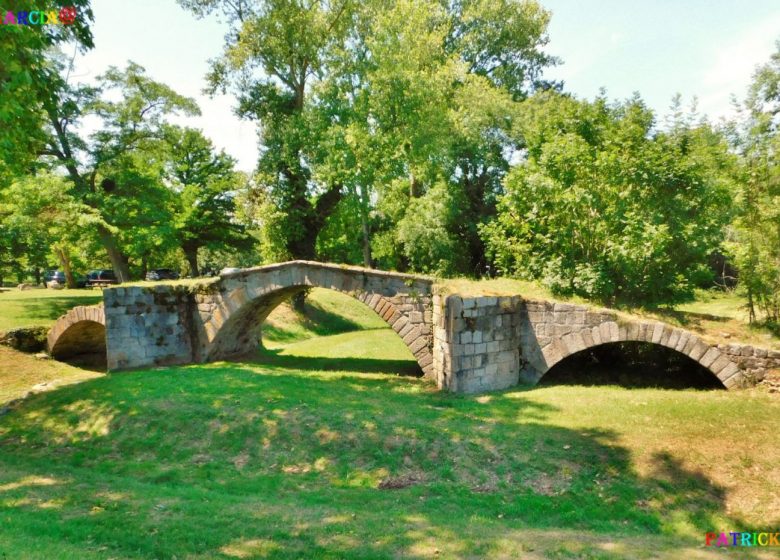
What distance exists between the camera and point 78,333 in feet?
59.6

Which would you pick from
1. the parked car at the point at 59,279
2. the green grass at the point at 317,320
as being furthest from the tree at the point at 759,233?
the parked car at the point at 59,279

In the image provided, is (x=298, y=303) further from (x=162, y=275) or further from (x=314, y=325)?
(x=162, y=275)

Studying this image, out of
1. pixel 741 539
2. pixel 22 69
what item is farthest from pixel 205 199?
pixel 741 539

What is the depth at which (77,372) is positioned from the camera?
16.8 metres

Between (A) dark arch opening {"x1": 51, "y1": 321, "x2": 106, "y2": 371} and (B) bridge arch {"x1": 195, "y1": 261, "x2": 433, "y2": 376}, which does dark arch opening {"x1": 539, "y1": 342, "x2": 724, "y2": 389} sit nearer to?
(B) bridge arch {"x1": 195, "y1": 261, "x2": 433, "y2": 376}

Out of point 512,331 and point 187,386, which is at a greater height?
point 512,331

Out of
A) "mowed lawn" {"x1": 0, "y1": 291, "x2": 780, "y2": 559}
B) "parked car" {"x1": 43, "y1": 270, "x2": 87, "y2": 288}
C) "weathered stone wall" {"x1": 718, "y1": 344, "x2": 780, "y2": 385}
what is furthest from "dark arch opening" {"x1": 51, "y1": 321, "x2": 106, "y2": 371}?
"weathered stone wall" {"x1": 718, "y1": 344, "x2": 780, "y2": 385}

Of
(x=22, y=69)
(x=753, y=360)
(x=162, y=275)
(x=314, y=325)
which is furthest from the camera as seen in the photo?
(x=162, y=275)

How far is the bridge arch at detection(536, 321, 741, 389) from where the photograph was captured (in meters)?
10.4

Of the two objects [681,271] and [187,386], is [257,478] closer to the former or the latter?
[187,386]

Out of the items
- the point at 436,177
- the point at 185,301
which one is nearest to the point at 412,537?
the point at 185,301

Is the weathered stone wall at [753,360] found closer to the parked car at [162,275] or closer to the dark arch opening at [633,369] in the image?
the dark arch opening at [633,369]

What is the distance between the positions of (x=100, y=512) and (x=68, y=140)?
21528mm

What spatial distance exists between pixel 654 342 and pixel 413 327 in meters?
6.11
